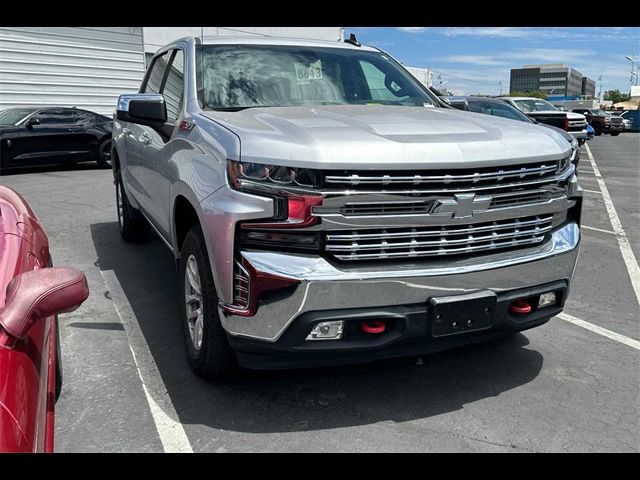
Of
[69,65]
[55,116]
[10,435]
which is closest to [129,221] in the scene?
[10,435]

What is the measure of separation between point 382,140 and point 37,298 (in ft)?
5.30

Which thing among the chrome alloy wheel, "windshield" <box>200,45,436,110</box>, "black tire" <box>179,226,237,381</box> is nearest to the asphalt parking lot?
"black tire" <box>179,226,237,381</box>

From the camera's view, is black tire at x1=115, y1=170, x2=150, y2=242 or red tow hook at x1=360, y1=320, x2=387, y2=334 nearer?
red tow hook at x1=360, y1=320, x2=387, y2=334

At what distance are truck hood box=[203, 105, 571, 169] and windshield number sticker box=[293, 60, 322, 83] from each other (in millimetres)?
726

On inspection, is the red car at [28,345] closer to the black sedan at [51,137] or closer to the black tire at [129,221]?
the black tire at [129,221]

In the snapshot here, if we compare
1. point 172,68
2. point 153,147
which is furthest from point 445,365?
point 172,68

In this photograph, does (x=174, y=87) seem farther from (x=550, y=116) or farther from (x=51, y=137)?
(x=550, y=116)

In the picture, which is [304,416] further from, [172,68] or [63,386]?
[172,68]

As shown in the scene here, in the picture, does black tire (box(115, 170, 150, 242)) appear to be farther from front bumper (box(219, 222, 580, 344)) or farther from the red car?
the red car

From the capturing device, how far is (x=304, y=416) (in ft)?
9.96

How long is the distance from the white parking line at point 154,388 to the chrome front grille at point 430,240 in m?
1.15

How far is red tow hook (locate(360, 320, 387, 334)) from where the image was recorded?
2789 mm

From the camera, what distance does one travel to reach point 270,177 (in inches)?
107

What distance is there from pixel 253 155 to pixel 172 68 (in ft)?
7.13
